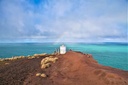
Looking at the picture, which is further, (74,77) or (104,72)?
(74,77)

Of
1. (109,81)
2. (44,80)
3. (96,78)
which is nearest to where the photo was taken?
(109,81)

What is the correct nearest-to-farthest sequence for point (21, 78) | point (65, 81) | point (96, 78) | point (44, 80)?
point (96, 78)
point (65, 81)
point (44, 80)
point (21, 78)

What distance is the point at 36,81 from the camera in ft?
60.5

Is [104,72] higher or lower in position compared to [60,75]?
higher

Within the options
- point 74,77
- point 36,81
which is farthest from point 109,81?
point 36,81

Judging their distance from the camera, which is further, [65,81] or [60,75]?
[60,75]

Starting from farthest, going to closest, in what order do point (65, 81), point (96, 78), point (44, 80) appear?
point (44, 80) → point (65, 81) → point (96, 78)

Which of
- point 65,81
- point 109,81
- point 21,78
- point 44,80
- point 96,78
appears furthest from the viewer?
point 21,78

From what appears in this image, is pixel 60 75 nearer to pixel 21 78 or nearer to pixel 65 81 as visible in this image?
pixel 65 81

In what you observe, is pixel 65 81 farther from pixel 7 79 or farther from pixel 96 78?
pixel 7 79

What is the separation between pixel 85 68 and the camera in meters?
20.0

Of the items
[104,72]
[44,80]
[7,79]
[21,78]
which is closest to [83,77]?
[104,72]

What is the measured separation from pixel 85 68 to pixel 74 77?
7.68ft

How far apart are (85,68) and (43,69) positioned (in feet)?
27.2
